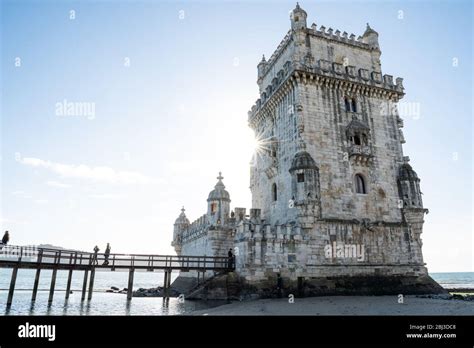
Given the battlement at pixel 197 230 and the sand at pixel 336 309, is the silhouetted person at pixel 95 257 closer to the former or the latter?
the battlement at pixel 197 230

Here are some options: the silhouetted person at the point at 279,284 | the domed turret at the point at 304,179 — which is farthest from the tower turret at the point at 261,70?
the silhouetted person at the point at 279,284

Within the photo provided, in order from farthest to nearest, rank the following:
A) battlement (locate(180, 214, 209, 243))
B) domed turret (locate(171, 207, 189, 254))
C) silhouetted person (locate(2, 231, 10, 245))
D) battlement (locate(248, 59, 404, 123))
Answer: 1. domed turret (locate(171, 207, 189, 254))
2. battlement (locate(180, 214, 209, 243))
3. battlement (locate(248, 59, 404, 123))
4. silhouetted person (locate(2, 231, 10, 245))

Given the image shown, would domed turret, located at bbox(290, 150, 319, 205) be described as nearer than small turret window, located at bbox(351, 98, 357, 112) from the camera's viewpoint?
Yes

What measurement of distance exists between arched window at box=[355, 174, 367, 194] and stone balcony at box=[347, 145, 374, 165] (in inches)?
43.5

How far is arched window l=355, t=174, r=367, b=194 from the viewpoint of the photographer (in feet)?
77.8

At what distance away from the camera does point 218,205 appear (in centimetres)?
2756

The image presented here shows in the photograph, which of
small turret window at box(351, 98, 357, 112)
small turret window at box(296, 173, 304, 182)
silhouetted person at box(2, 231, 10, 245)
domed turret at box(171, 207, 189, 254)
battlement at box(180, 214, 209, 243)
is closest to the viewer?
silhouetted person at box(2, 231, 10, 245)

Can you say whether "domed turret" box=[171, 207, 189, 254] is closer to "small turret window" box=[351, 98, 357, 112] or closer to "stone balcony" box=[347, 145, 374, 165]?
"stone balcony" box=[347, 145, 374, 165]

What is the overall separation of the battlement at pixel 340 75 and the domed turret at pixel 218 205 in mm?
8781

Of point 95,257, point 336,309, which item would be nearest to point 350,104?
point 336,309

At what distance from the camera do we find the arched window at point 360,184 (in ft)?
77.8

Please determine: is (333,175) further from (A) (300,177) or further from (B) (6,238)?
(B) (6,238)

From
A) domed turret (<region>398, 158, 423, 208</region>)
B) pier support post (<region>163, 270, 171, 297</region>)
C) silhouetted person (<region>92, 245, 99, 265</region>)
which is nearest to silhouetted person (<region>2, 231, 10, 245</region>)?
silhouetted person (<region>92, 245, 99, 265</region>)
